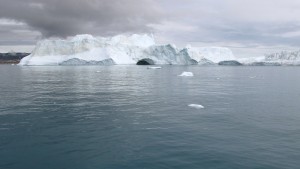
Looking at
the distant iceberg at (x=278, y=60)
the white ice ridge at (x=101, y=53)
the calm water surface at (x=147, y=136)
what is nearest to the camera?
the calm water surface at (x=147, y=136)

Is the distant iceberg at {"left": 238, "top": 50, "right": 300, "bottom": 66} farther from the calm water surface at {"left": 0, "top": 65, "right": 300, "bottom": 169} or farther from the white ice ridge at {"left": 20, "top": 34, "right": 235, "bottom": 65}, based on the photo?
the calm water surface at {"left": 0, "top": 65, "right": 300, "bottom": 169}

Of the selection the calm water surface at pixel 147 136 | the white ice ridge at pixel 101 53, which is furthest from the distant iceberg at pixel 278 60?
the calm water surface at pixel 147 136

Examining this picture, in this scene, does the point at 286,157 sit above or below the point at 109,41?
below

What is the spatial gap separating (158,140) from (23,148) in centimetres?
535

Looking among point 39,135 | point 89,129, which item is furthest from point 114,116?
point 39,135

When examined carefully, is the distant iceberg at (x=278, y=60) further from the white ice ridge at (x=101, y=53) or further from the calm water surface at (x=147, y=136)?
the calm water surface at (x=147, y=136)

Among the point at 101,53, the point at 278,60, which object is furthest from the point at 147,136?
the point at 278,60

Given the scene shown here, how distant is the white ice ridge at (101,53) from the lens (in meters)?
119

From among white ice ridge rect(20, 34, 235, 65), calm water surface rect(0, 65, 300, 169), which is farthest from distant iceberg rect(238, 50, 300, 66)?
calm water surface rect(0, 65, 300, 169)

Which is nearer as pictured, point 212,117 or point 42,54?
point 212,117

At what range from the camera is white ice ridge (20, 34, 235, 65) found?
119000 mm

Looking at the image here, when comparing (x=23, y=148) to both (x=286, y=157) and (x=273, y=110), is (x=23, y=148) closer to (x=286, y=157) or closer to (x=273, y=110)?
(x=286, y=157)

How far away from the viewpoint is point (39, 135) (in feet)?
43.8

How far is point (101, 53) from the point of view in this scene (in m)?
119
